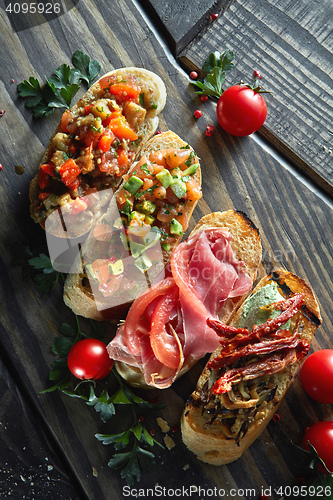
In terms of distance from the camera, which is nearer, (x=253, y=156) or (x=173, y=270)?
(x=173, y=270)

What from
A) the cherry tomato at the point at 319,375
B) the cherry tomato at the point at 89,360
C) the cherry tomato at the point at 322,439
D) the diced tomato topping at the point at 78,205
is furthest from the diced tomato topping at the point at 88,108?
the cherry tomato at the point at 322,439

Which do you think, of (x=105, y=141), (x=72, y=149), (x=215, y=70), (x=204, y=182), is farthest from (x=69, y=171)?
(x=215, y=70)

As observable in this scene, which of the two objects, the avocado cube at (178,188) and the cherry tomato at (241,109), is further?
the cherry tomato at (241,109)

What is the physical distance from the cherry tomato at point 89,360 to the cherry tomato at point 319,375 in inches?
60.1

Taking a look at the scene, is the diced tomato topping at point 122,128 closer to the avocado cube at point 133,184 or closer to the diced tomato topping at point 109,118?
the diced tomato topping at point 109,118

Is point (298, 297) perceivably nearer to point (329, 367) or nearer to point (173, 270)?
point (329, 367)

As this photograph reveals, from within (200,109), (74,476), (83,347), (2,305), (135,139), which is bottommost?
(74,476)

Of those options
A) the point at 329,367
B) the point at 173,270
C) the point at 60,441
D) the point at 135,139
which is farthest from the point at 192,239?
the point at 60,441

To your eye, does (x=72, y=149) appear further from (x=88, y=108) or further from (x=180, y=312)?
(x=180, y=312)

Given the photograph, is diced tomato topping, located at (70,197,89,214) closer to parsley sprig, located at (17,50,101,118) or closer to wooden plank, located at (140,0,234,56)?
parsley sprig, located at (17,50,101,118)

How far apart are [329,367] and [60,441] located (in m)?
2.15

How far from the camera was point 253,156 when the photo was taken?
12.2ft

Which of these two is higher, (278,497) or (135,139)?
(135,139)

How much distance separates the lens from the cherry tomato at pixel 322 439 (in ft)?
10.5
